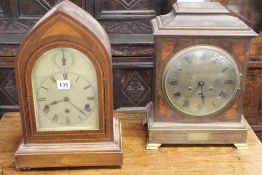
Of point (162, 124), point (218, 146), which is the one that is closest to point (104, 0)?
point (162, 124)

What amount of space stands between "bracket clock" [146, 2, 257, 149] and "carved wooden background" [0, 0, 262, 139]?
17.3 inches

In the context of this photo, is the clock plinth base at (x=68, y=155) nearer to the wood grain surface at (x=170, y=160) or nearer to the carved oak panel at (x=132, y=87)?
the wood grain surface at (x=170, y=160)

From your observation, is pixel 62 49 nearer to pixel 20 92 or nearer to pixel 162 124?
pixel 20 92

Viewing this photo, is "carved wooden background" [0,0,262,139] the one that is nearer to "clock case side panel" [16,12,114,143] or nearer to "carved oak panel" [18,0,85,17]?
"carved oak panel" [18,0,85,17]

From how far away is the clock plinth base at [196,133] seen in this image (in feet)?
3.96

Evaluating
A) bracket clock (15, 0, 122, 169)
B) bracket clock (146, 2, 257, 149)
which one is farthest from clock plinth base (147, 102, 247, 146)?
bracket clock (15, 0, 122, 169)

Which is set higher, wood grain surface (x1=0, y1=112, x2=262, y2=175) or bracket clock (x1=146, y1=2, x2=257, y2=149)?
bracket clock (x1=146, y1=2, x2=257, y2=149)

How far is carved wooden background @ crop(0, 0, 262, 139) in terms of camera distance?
162cm

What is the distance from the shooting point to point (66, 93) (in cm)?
110

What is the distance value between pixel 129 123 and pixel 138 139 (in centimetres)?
11

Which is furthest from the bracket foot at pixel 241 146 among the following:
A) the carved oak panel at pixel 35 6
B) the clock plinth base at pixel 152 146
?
the carved oak panel at pixel 35 6

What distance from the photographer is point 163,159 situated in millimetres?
1178

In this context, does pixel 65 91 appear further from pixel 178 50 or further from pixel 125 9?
pixel 125 9

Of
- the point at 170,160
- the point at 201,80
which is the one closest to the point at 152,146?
the point at 170,160
